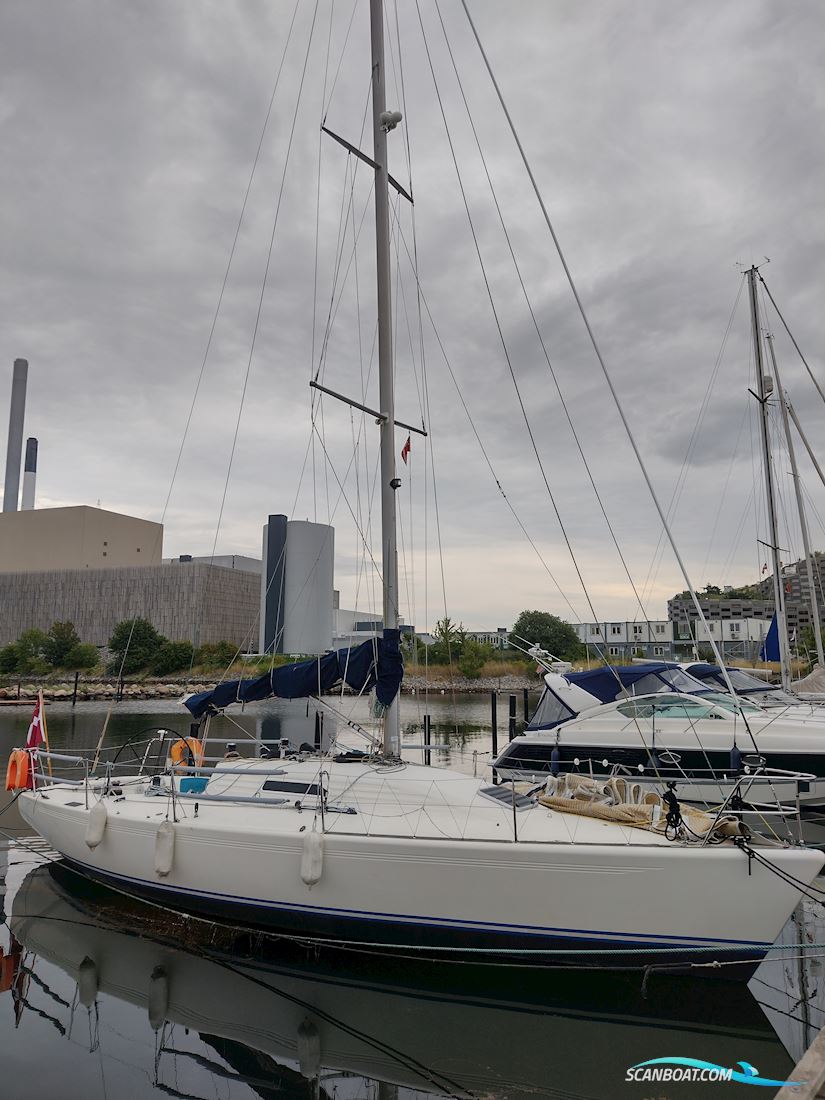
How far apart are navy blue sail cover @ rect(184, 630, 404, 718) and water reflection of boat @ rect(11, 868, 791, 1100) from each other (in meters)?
3.09

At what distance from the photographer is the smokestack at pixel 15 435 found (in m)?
114

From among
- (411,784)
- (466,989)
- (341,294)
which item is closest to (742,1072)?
(466,989)

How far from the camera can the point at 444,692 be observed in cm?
5059

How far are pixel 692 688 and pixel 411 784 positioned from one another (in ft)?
24.4

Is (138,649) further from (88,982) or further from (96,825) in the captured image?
(88,982)

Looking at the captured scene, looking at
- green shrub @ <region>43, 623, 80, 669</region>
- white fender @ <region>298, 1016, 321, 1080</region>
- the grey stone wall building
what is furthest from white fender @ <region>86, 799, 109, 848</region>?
the grey stone wall building

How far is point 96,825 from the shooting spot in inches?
310

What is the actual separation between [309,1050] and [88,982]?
8.41ft

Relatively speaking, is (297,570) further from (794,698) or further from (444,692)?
(794,698)

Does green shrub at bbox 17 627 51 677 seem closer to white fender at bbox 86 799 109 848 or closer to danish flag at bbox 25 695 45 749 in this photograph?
danish flag at bbox 25 695 45 749

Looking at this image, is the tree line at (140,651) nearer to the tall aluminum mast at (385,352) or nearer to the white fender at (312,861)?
the tall aluminum mast at (385,352)

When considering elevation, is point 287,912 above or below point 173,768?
below

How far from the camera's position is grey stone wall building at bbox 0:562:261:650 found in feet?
285

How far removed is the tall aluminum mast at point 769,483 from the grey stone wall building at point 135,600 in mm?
72575
